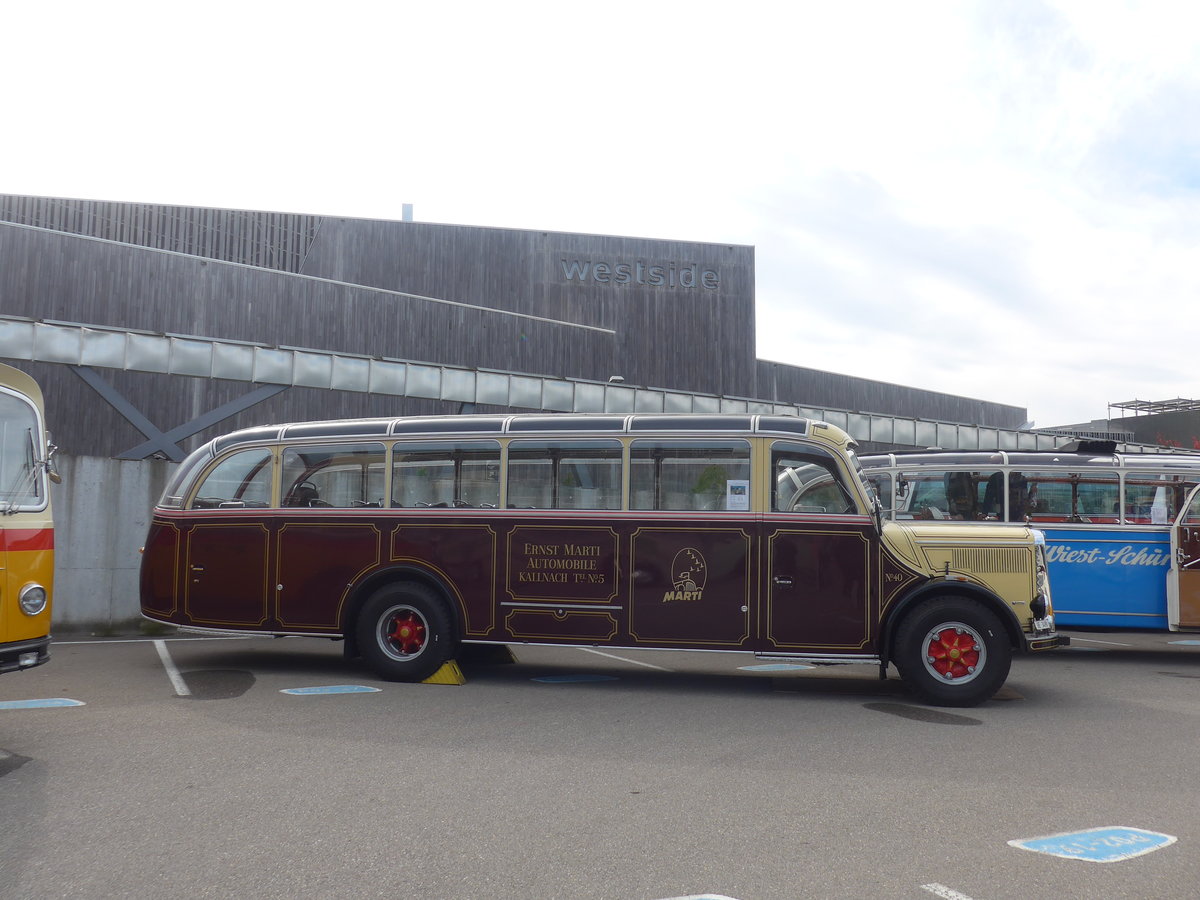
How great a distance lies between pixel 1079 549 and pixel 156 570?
10775mm

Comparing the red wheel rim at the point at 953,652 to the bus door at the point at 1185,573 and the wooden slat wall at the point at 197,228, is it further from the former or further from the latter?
the wooden slat wall at the point at 197,228

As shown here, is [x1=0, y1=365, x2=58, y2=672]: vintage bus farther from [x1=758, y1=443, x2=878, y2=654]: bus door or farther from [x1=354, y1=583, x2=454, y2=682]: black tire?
[x1=758, y1=443, x2=878, y2=654]: bus door

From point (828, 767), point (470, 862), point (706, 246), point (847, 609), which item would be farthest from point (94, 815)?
point (706, 246)

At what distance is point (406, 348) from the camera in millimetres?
33562

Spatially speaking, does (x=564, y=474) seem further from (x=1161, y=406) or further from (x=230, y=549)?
(x=1161, y=406)

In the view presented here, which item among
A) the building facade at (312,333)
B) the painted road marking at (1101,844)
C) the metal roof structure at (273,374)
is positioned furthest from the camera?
the metal roof structure at (273,374)

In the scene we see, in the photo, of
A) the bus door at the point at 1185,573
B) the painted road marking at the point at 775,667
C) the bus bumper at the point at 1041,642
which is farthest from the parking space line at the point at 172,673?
the bus door at the point at 1185,573

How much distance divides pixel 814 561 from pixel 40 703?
6683 mm

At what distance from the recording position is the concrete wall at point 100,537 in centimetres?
1406

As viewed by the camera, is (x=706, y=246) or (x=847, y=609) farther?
(x=706, y=246)

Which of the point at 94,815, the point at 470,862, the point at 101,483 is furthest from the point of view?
the point at 101,483

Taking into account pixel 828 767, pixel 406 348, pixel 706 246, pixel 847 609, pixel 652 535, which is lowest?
pixel 828 767

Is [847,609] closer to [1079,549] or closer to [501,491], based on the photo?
[501,491]

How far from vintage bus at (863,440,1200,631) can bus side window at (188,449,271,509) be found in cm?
714
